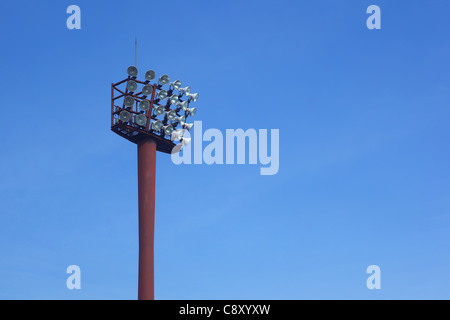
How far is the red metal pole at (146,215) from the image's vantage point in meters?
65.2

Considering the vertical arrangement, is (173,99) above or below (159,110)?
above

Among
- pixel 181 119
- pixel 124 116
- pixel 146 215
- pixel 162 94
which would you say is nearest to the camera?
pixel 146 215

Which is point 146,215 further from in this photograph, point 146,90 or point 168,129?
point 146,90

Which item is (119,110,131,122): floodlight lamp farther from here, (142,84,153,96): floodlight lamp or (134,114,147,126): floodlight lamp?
(142,84,153,96): floodlight lamp

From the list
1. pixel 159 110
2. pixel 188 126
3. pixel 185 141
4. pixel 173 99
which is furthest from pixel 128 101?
pixel 185 141

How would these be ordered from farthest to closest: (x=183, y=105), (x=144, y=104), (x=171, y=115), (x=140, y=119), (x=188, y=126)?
1. (x=188, y=126)
2. (x=183, y=105)
3. (x=171, y=115)
4. (x=144, y=104)
5. (x=140, y=119)

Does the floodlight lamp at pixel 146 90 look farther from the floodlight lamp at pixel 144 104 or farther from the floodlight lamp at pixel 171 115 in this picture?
the floodlight lamp at pixel 171 115

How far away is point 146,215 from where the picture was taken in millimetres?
67750

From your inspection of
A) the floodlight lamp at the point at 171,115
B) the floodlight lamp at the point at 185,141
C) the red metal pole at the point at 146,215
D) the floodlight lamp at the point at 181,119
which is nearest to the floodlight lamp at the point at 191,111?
the floodlight lamp at the point at 181,119

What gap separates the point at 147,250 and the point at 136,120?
1398 cm

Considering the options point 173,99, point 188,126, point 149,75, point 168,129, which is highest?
point 149,75
